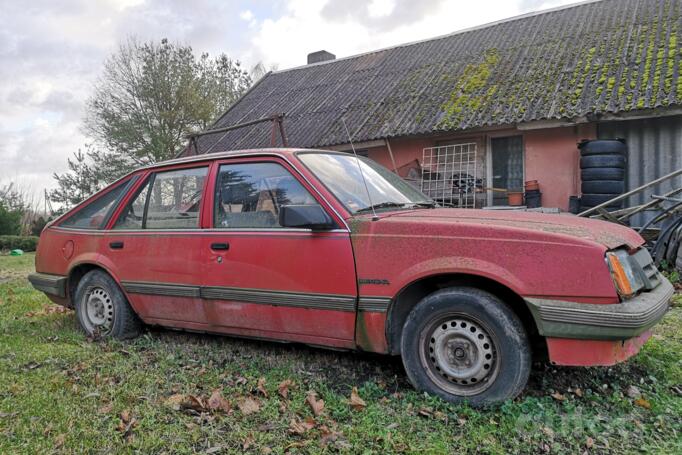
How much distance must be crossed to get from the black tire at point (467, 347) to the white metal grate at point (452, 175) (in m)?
7.53

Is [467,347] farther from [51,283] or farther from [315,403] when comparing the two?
[51,283]

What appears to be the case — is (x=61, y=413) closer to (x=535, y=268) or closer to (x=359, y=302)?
(x=359, y=302)

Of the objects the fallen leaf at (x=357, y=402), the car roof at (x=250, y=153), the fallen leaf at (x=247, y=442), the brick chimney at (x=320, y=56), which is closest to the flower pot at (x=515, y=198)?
the car roof at (x=250, y=153)

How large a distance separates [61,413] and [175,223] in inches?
65.5

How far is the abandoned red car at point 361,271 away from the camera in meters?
2.67

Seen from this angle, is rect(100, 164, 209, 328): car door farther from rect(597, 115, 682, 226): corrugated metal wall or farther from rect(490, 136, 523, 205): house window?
rect(597, 115, 682, 226): corrugated metal wall

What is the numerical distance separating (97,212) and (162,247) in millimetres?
1021

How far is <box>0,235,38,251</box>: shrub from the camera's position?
16.6m

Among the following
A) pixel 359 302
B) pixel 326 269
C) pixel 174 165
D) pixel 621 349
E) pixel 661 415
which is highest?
pixel 174 165

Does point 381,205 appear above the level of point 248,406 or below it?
above

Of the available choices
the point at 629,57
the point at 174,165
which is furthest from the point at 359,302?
the point at 629,57

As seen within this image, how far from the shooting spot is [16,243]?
1673 centimetres

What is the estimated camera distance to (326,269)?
10.7 ft

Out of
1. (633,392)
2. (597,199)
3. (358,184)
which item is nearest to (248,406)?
(358,184)
